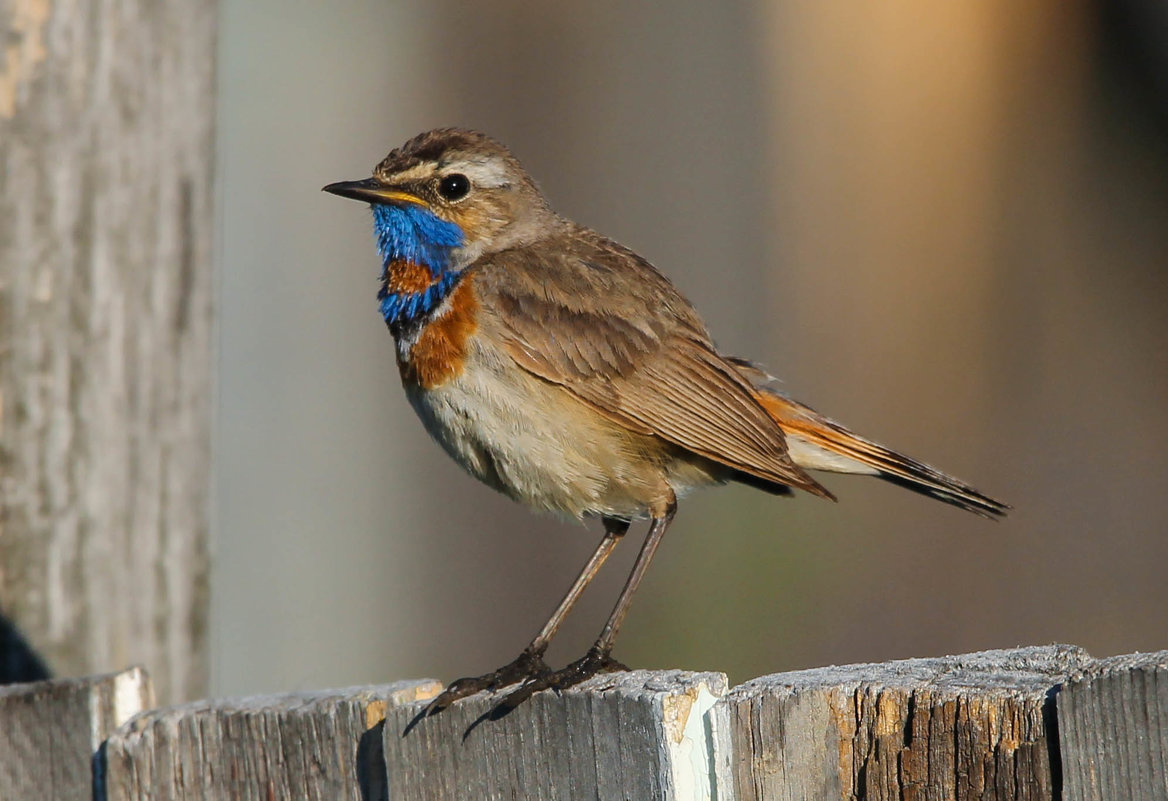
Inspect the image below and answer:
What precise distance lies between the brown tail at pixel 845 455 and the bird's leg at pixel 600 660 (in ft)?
1.71

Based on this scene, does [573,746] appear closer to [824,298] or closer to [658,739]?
[658,739]

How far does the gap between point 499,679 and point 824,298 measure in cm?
503

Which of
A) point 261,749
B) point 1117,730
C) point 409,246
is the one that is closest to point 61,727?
point 261,749

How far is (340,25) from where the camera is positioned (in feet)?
21.4

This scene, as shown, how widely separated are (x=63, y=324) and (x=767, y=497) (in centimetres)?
516

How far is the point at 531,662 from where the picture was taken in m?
3.66

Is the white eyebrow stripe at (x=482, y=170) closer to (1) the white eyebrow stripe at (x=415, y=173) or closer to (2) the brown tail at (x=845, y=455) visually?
(1) the white eyebrow stripe at (x=415, y=173)

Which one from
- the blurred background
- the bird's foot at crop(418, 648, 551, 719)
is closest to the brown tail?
the bird's foot at crop(418, 648, 551, 719)

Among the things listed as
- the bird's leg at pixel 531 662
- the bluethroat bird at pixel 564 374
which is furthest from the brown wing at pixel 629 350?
the bird's leg at pixel 531 662

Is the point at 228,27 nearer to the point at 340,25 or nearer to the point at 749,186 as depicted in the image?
the point at 340,25

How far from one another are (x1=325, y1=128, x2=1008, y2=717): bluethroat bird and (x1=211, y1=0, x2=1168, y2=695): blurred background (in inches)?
76.5

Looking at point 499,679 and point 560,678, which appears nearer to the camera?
point 560,678

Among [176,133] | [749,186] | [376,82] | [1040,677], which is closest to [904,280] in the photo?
[749,186]

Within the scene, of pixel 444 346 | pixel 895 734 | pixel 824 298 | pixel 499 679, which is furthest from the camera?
pixel 824 298
